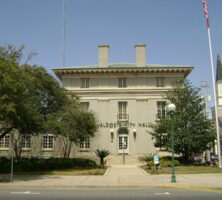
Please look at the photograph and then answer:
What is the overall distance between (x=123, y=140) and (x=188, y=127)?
32.6ft

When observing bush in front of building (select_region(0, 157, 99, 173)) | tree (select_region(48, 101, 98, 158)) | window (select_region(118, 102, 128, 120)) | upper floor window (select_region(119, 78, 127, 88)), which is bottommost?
bush in front of building (select_region(0, 157, 99, 173))

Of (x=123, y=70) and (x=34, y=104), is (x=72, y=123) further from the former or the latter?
(x=123, y=70)

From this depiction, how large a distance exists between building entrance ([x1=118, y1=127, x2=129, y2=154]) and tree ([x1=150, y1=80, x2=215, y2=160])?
24.2ft

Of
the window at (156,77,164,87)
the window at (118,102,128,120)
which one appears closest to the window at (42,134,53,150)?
the window at (118,102,128,120)

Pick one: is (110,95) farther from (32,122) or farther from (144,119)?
(32,122)

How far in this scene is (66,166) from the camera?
23031mm

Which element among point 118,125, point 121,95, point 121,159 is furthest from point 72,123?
point 121,95

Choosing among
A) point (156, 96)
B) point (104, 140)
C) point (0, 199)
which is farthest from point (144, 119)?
point (0, 199)

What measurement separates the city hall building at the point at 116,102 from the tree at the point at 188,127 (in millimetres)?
6901

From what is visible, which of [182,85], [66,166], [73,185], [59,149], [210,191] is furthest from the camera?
[59,149]

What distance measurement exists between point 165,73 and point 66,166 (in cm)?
1765

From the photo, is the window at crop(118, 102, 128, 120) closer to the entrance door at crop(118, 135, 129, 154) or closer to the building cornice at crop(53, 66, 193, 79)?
the entrance door at crop(118, 135, 129, 154)

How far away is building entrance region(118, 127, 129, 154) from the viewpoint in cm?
3234

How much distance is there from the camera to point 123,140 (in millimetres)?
32594
